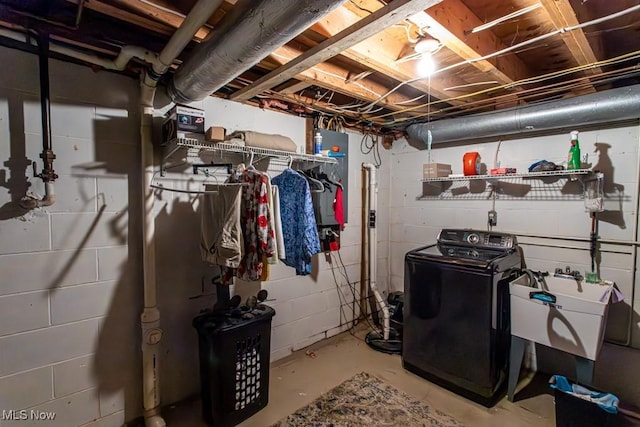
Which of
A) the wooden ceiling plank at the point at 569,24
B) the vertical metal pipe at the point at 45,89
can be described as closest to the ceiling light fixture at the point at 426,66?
the wooden ceiling plank at the point at 569,24

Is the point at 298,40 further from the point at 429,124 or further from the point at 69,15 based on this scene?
the point at 429,124

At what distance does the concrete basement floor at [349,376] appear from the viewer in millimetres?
2033

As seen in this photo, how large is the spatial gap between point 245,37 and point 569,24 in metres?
1.46

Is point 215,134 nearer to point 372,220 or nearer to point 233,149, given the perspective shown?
point 233,149

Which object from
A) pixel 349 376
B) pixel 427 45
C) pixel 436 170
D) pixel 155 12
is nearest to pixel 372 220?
pixel 436 170

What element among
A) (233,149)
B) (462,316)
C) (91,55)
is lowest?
(462,316)

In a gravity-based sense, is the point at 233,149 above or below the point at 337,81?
below

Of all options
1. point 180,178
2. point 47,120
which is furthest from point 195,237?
point 47,120

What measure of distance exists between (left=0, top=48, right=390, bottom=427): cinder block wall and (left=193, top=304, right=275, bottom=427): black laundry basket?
359 millimetres

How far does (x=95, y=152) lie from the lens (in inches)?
70.9

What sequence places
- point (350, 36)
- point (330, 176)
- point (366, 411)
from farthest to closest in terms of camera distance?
point (330, 176), point (366, 411), point (350, 36)

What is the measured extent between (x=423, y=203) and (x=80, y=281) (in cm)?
301

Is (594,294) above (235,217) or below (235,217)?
below

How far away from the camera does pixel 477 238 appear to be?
8.95ft
